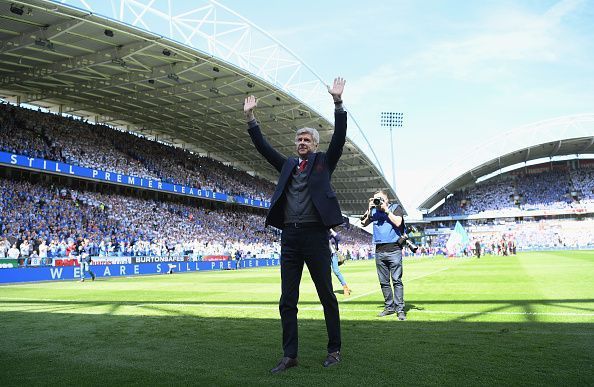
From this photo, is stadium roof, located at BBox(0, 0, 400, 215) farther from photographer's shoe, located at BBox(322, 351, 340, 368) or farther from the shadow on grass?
photographer's shoe, located at BBox(322, 351, 340, 368)

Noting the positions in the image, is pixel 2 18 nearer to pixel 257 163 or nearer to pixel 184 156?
pixel 184 156

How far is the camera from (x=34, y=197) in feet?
105

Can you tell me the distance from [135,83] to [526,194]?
67.0m

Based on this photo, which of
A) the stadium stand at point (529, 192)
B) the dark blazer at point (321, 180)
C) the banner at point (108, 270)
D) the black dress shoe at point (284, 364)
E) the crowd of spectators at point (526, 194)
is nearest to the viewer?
the black dress shoe at point (284, 364)

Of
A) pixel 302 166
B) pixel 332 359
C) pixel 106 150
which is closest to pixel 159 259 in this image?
pixel 106 150

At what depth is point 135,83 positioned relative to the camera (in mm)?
34312

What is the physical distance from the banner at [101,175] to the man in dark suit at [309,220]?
103ft

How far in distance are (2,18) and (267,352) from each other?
2629cm

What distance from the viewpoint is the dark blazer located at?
4609 mm

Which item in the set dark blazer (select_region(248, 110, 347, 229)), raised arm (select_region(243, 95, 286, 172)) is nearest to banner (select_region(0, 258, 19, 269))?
raised arm (select_region(243, 95, 286, 172))

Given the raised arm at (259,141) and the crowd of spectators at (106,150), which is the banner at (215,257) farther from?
the raised arm at (259,141)

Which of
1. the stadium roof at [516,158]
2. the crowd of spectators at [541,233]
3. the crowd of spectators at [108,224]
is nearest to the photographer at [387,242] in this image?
the crowd of spectators at [108,224]

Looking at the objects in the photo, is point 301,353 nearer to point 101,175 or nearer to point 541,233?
point 101,175

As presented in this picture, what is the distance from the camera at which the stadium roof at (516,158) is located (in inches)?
2798
